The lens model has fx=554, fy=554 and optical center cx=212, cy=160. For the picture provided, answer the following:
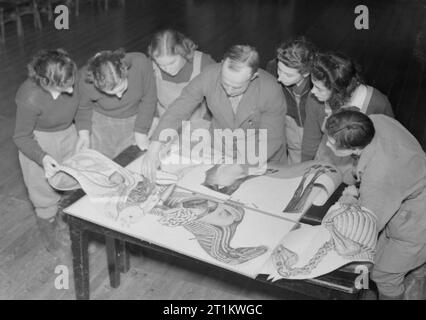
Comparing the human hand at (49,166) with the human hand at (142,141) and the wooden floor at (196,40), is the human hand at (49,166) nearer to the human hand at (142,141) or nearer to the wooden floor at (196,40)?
the human hand at (142,141)

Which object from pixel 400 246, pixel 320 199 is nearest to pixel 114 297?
pixel 320 199

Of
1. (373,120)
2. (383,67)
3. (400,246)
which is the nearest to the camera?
(373,120)

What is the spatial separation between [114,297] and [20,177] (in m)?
Answer: 1.46

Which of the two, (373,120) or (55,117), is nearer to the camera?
(373,120)

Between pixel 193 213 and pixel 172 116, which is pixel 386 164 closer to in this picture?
pixel 193 213

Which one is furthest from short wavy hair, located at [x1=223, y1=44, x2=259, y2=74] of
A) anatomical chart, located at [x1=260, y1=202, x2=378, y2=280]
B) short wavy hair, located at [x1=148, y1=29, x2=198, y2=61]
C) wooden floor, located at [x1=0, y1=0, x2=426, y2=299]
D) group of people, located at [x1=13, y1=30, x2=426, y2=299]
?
wooden floor, located at [x1=0, y1=0, x2=426, y2=299]

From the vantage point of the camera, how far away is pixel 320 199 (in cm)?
249

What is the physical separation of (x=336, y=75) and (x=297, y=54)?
273 millimetres

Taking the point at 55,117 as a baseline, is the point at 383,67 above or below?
below

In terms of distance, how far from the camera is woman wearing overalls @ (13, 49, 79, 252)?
2631 millimetres

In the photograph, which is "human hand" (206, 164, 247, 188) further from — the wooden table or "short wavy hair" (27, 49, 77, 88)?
"short wavy hair" (27, 49, 77, 88)

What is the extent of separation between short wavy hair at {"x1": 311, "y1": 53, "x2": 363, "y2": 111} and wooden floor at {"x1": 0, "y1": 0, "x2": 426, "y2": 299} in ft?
3.79

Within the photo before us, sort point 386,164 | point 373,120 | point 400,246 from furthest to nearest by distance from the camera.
→ point 400,246 < point 373,120 < point 386,164
